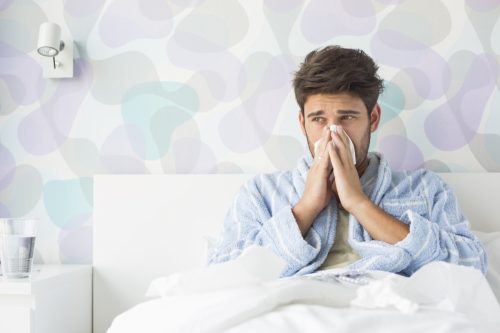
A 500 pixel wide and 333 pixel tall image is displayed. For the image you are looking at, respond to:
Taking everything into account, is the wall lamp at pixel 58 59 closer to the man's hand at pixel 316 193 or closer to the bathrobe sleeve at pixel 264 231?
the bathrobe sleeve at pixel 264 231

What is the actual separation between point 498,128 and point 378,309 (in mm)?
1053

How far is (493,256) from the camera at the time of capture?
5.07 ft

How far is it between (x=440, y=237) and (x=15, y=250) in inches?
41.2

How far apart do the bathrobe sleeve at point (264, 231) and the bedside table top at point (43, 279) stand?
442 mm

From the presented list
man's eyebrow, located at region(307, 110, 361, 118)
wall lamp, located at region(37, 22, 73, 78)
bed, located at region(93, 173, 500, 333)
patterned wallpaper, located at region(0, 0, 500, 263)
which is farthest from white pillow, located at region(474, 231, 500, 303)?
wall lamp, located at region(37, 22, 73, 78)

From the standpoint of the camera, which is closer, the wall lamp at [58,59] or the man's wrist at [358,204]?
the man's wrist at [358,204]

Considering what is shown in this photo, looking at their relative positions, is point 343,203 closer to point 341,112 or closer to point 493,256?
point 341,112

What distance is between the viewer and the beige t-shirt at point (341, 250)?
147cm

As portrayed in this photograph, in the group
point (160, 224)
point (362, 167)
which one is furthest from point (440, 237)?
point (160, 224)

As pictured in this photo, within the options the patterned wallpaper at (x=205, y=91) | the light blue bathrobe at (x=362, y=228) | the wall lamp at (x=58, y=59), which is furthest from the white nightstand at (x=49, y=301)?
the wall lamp at (x=58, y=59)

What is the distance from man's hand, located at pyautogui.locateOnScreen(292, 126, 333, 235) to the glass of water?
692 millimetres

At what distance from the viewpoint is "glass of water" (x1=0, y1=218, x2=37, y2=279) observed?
5.06ft

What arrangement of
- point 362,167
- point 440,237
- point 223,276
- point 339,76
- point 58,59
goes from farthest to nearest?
point 58,59 < point 362,167 < point 339,76 < point 440,237 < point 223,276

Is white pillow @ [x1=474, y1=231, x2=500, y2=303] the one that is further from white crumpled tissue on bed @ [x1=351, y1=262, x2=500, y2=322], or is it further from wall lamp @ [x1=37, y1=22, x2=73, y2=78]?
wall lamp @ [x1=37, y1=22, x2=73, y2=78]
